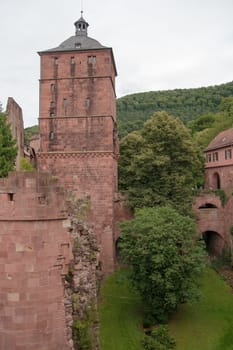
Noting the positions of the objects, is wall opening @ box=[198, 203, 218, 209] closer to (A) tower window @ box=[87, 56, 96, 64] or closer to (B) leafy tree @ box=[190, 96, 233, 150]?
(B) leafy tree @ box=[190, 96, 233, 150]

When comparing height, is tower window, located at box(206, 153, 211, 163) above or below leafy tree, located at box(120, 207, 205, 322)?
above

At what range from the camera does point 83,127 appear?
99.5ft

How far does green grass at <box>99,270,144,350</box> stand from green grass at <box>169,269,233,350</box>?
2265 millimetres

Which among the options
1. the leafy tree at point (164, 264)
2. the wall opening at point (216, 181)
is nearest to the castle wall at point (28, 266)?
the leafy tree at point (164, 264)

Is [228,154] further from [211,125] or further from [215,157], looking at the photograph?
[211,125]

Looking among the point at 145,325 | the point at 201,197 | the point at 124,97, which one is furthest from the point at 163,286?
the point at 124,97

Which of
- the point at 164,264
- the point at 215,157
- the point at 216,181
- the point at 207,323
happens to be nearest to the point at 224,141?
the point at 215,157

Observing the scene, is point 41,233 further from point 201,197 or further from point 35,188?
point 201,197

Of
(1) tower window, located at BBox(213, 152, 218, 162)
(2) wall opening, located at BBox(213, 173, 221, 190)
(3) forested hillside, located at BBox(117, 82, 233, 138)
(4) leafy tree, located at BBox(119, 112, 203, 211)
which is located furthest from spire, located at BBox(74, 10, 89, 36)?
(3) forested hillside, located at BBox(117, 82, 233, 138)

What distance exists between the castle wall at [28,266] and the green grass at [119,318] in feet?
37.2

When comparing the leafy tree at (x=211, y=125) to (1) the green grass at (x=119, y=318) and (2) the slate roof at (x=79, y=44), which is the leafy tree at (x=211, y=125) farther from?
(1) the green grass at (x=119, y=318)

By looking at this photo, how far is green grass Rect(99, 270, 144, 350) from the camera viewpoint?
61.1 feet

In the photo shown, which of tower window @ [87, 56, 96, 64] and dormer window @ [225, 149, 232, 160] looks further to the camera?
dormer window @ [225, 149, 232, 160]

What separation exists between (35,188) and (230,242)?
27626 millimetres
